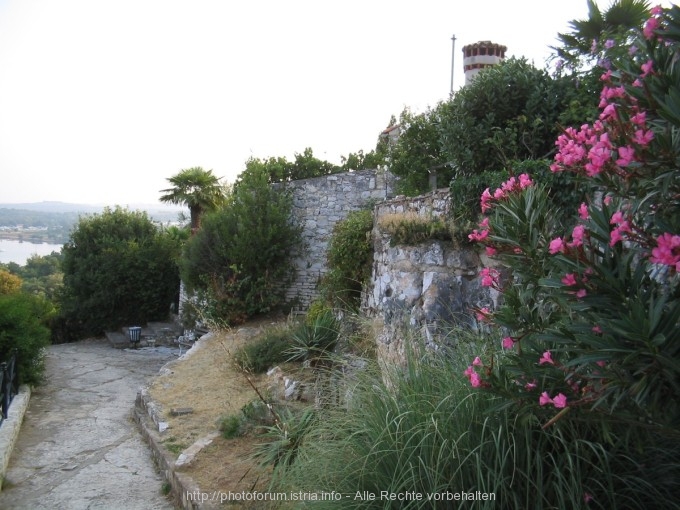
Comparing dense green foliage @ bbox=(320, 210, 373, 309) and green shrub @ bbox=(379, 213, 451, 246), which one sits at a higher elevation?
green shrub @ bbox=(379, 213, 451, 246)

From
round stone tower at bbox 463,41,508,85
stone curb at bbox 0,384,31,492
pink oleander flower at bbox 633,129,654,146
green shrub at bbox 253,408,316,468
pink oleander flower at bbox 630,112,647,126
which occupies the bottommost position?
stone curb at bbox 0,384,31,492

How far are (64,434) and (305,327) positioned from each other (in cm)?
301

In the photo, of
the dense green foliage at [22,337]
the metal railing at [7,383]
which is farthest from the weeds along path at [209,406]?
the dense green foliage at [22,337]

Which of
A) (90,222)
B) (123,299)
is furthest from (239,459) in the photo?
(90,222)

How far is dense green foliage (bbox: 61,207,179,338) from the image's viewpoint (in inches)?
629

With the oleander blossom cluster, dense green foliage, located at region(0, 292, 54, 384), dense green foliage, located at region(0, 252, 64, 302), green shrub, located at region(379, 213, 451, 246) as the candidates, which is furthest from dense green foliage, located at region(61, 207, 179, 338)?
the oleander blossom cluster

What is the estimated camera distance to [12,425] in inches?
234

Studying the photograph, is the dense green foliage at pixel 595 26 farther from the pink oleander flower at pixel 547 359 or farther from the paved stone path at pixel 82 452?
the paved stone path at pixel 82 452

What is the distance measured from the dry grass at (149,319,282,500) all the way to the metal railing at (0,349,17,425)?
63.1 inches

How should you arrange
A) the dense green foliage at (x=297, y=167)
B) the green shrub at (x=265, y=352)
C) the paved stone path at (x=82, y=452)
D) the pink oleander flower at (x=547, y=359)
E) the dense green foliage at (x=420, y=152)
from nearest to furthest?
the pink oleander flower at (x=547, y=359) → the paved stone path at (x=82, y=452) → the green shrub at (x=265, y=352) → the dense green foliage at (x=420, y=152) → the dense green foliage at (x=297, y=167)

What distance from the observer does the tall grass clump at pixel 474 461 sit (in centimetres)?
239

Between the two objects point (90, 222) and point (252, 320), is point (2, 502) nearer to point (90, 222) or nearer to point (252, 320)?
point (252, 320)

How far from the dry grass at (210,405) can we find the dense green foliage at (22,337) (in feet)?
6.06

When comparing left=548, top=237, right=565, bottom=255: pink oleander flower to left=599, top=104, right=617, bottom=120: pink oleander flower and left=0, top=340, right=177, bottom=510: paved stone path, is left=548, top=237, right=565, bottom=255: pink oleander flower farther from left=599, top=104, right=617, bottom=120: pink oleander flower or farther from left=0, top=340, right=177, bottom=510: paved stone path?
left=0, top=340, right=177, bottom=510: paved stone path
